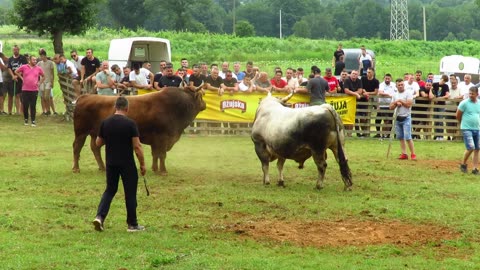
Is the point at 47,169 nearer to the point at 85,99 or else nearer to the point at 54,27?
the point at 85,99

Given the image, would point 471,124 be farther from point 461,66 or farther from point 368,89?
point 461,66

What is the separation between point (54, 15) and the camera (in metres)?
30.5

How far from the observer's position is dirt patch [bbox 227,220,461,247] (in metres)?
11.7

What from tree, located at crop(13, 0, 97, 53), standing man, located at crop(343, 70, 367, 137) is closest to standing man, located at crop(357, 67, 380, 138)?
standing man, located at crop(343, 70, 367, 137)

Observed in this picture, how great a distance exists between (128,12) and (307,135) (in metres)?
89.5

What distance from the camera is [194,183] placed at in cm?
1666

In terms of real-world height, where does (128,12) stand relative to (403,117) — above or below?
above

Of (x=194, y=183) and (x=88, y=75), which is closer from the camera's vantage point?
(x=194, y=183)

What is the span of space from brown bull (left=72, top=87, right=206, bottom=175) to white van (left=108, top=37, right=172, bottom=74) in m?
15.3

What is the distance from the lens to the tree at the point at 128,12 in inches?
Answer: 3962

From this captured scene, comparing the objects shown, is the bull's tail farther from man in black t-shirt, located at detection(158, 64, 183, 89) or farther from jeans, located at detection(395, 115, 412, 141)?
man in black t-shirt, located at detection(158, 64, 183, 89)

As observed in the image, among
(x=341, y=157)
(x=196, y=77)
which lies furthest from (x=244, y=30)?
(x=341, y=157)

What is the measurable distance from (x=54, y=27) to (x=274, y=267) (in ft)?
73.9

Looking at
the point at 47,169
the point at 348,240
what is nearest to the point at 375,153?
the point at 47,169
